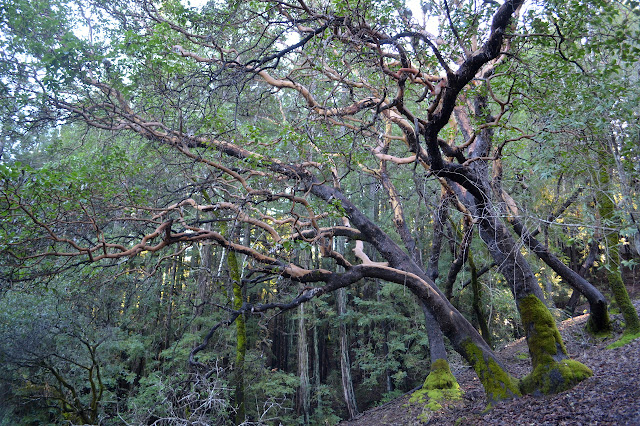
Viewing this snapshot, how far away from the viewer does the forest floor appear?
345 centimetres

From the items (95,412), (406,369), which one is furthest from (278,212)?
(95,412)

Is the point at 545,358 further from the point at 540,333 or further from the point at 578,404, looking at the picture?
the point at 578,404

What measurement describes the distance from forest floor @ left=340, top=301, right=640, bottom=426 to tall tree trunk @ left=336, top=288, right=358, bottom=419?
22.2 feet

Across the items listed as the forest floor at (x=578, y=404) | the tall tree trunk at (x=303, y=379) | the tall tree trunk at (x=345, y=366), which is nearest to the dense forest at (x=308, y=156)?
the forest floor at (x=578, y=404)

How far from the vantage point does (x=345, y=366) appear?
13.6 metres

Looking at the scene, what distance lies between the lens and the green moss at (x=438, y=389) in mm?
5953

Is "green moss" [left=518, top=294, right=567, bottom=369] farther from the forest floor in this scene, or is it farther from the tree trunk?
the tree trunk

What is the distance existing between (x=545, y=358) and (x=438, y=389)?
2385 millimetres

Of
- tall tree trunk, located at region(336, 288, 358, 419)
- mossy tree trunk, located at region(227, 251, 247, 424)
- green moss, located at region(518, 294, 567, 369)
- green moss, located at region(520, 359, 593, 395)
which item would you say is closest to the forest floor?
green moss, located at region(520, 359, 593, 395)

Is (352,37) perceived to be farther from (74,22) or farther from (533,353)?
(74,22)

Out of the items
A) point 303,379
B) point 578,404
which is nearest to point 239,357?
point 303,379

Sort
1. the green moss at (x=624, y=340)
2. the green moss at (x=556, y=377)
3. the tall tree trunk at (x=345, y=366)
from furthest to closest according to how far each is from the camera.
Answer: the tall tree trunk at (x=345, y=366), the green moss at (x=624, y=340), the green moss at (x=556, y=377)

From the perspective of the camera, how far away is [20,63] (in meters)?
4.89

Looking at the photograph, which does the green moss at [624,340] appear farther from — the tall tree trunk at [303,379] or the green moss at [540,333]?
the tall tree trunk at [303,379]
